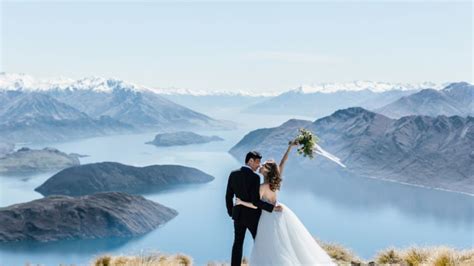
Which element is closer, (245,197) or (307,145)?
(245,197)

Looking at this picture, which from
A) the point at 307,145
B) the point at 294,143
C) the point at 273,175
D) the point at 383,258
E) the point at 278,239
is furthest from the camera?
the point at 383,258

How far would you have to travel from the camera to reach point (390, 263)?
18109 millimetres

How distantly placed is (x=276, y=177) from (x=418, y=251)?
27.6 ft

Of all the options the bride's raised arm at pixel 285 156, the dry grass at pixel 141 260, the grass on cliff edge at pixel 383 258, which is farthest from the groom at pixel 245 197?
the grass on cliff edge at pixel 383 258

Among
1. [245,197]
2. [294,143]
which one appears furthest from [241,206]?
[294,143]

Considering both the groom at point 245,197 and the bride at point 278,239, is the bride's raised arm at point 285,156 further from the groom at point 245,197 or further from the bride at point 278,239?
the groom at point 245,197

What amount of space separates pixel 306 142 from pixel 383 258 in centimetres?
736

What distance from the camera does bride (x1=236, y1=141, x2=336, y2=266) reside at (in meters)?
12.4

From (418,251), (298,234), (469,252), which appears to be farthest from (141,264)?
(469,252)

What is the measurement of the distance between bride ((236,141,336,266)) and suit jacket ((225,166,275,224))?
17 cm

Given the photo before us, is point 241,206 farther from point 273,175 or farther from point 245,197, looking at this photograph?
point 273,175

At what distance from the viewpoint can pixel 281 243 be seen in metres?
12.8

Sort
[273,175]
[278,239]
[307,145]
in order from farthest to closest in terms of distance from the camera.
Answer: [307,145] → [278,239] → [273,175]

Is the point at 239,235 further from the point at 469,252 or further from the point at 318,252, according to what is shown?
the point at 469,252
